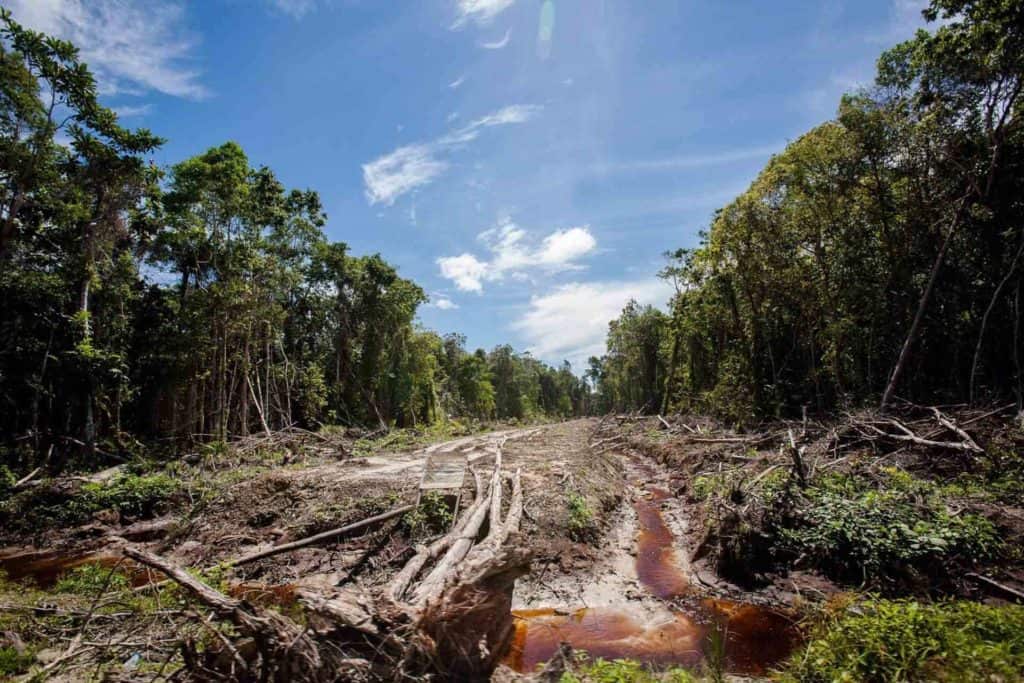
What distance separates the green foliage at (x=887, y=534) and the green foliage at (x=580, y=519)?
3347mm

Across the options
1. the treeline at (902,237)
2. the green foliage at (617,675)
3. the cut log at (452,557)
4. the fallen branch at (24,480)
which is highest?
the treeline at (902,237)

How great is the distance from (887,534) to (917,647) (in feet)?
8.84

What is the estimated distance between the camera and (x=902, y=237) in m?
15.9

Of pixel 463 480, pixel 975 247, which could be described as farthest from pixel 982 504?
pixel 975 247

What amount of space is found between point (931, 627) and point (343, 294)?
109 ft

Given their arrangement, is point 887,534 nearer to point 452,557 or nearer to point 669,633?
point 669,633

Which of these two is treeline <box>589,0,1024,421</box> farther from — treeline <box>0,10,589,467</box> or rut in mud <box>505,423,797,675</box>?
treeline <box>0,10,589,467</box>

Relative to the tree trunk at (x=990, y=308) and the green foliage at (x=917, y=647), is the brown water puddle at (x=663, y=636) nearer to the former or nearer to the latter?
the green foliage at (x=917, y=647)

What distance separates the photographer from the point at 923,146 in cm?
1437

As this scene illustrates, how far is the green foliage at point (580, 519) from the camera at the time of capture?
8.50m

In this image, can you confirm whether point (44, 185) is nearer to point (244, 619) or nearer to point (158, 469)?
point (158, 469)

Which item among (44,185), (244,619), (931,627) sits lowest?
(931,627)

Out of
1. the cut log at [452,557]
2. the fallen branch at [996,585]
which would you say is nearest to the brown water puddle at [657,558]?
the cut log at [452,557]

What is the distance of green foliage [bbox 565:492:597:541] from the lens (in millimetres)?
8500
